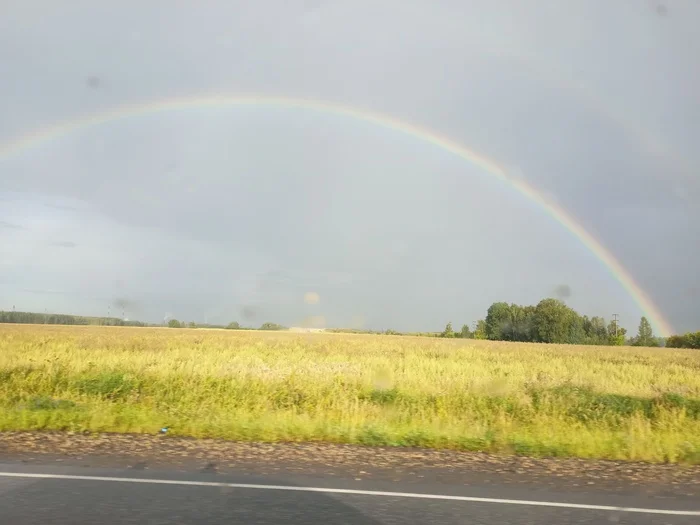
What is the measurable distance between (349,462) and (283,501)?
7.03 feet

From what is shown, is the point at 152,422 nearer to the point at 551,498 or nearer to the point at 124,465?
the point at 124,465

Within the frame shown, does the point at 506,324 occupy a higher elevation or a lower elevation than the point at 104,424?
higher

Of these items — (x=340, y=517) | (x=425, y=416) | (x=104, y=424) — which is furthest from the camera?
(x=425, y=416)

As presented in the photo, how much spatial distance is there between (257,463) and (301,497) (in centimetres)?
177

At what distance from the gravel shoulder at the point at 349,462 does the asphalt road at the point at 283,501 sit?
12.8 inches

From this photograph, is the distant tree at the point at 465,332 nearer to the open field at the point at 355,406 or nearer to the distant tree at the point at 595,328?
the distant tree at the point at 595,328

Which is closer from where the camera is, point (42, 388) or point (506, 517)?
point (506, 517)

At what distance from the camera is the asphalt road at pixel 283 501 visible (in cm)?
559

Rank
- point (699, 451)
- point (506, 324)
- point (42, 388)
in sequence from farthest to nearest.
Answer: point (506, 324)
point (42, 388)
point (699, 451)

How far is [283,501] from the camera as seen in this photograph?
20.1ft

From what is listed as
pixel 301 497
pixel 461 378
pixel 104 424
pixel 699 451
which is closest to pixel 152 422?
pixel 104 424

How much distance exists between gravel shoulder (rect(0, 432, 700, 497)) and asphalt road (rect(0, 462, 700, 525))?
0.32 m

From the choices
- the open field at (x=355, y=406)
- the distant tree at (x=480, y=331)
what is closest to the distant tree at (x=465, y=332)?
the distant tree at (x=480, y=331)

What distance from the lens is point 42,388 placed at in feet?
48.7
